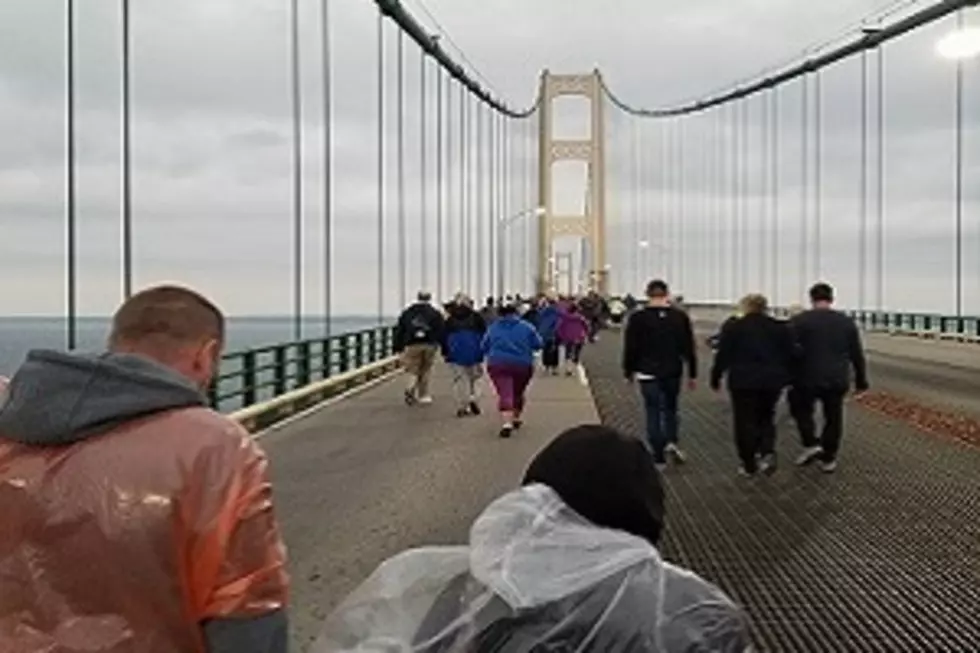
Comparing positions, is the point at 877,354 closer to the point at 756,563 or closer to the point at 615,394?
the point at 615,394

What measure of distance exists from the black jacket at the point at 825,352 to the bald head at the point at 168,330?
10203 millimetres

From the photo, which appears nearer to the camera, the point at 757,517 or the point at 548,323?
the point at 757,517

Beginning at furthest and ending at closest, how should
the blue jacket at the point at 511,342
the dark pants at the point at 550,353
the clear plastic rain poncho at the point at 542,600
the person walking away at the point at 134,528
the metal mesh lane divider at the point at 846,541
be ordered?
the dark pants at the point at 550,353 → the blue jacket at the point at 511,342 → the metal mesh lane divider at the point at 846,541 → the person walking away at the point at 134,528 → the clear plastic rain poncho at the point at 542,600

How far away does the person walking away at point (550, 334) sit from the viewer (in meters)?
30.6

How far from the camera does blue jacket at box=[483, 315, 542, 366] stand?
17.4 meters

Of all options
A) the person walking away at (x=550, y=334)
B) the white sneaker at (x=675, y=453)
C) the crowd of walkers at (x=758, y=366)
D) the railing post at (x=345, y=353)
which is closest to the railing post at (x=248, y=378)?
the white sneaker at (x=675, y=453)

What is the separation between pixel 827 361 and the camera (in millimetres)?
12852

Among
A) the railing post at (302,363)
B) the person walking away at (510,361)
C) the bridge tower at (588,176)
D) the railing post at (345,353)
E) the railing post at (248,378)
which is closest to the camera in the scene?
the railing post at (248,378)

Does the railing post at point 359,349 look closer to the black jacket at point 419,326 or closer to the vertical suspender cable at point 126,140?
the black jacket at point 419,326

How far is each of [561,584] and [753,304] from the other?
10.7 m

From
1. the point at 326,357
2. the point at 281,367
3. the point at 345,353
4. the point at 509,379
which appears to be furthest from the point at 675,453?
the point at 345,353

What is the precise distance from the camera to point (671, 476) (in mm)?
12914

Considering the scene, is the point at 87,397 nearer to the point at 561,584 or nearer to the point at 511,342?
the point at 561,584

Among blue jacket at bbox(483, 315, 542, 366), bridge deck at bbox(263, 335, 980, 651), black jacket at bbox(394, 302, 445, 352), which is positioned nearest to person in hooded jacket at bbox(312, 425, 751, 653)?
bridge deck at bbox(263, 335, 980, 651)
